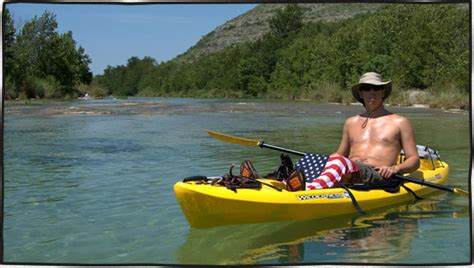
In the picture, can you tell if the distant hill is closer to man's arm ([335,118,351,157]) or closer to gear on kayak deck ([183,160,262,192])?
man's arm ([335,118,351,157])

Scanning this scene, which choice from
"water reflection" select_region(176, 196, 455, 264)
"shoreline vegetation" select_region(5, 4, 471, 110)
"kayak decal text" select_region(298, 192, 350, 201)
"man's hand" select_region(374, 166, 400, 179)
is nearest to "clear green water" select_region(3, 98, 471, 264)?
"water reflection" select_region(176, 196, 455, 264)

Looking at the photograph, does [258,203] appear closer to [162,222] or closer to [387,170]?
[162,222]

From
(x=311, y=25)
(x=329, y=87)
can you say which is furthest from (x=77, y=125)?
(x=311, y=25)

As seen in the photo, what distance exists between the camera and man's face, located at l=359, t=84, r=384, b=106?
425 cm

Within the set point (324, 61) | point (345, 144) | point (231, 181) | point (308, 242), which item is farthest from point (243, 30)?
point (308, 242)

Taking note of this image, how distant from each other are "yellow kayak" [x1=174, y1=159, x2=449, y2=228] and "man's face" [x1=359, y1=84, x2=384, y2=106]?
2.00ft

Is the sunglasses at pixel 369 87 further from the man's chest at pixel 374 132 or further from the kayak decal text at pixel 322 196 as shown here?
the kayak decal text at pixel 322 196

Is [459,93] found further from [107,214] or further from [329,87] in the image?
[107,214]

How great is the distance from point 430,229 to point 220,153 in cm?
483

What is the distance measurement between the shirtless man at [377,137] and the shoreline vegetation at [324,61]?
8.14ft

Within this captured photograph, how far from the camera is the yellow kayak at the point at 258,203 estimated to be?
3.66m

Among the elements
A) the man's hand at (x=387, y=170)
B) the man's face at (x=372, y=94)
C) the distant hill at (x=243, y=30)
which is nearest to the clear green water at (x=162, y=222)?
the man's hand at (x=387, y=170)

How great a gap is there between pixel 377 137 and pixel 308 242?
1.03 meters

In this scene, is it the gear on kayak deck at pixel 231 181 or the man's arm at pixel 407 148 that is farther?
the man's arm at pixel 407 148
